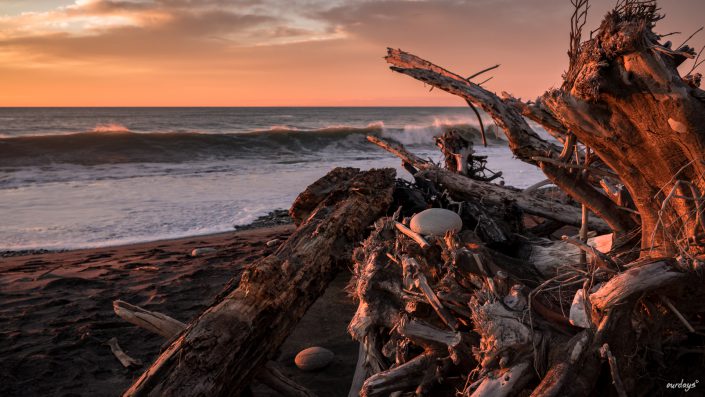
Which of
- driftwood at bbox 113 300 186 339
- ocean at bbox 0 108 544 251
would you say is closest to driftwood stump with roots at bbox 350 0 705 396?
driftwood at bbox 113 300 186 339

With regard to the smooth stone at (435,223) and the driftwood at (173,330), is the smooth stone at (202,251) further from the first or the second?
the smooth stone at (435,223)

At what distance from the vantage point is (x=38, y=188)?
12164 mm

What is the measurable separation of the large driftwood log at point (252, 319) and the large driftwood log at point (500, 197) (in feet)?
4.99

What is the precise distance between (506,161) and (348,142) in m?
10.7

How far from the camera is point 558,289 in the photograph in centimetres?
271

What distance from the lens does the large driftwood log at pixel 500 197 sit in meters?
5.19

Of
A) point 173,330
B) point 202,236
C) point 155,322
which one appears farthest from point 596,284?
point 202,236

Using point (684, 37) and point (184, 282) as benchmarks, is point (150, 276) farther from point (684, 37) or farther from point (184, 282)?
point (684, 37)

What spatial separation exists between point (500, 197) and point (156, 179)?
11247 millimetres

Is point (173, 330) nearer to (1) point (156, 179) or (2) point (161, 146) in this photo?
(1) point (156, 179)

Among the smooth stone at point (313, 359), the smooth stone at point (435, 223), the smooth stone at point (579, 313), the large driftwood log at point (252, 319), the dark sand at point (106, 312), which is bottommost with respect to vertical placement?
the dark sand at point (106, 312)

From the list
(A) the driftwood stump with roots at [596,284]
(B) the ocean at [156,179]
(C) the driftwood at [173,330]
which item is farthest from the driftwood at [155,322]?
(B) the ocean at [156,179]

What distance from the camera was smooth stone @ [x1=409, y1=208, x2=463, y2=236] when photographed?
3654mm

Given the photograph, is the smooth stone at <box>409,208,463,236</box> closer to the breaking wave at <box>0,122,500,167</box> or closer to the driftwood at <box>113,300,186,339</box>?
the driftwood at <box>113,300,186,339</box>
